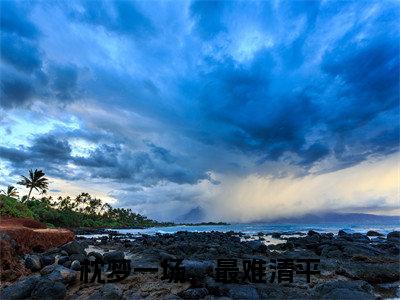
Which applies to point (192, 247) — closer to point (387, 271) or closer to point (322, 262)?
point (322, 262)

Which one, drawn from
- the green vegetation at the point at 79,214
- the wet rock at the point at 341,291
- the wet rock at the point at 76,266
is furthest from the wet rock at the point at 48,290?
the green vegetation at the point at 79,214

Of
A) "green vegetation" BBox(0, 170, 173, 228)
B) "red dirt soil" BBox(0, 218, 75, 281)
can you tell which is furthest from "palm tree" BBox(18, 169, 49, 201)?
"red dirt soil" BBox(0, 218, 75, 281)

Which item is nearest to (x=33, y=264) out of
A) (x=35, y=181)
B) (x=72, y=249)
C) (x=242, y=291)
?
(x=72, y=249)

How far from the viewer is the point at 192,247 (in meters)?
18.5

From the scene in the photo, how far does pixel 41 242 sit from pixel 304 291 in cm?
1460

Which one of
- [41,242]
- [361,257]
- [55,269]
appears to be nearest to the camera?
[55,269]

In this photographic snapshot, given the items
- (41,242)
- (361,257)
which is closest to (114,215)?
(41,242)

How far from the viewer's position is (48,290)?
26.2 feet

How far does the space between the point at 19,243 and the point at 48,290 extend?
901 cm

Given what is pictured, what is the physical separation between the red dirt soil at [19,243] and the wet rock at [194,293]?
6.01 metres

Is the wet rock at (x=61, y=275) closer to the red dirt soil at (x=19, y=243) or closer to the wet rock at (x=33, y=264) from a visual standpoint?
the red dirt soil at (x=19, y=243)

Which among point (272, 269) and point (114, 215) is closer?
point (272, 269)

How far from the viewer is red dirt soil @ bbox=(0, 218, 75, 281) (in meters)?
10.9

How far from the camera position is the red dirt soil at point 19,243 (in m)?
10.9
